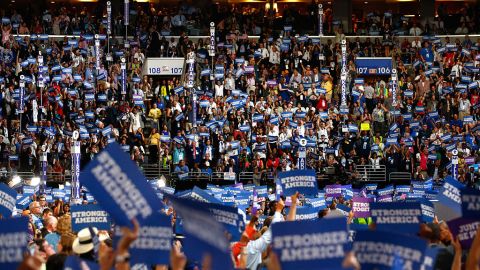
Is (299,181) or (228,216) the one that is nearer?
(228,216)

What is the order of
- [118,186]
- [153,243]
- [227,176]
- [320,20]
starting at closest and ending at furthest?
[118,186] < [153,243] < [227,176] < [320,20]

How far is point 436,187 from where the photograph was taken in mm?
34719

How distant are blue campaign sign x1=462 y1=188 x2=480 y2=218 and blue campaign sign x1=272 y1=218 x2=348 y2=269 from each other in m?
2.00

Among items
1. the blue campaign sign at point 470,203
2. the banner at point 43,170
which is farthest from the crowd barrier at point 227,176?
the blue campaign sign at point 470,203

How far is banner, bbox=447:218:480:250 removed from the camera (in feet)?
39.3

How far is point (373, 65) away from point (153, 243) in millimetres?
34285

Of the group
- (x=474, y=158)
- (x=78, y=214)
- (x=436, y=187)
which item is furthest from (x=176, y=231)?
(x=474, y=158)

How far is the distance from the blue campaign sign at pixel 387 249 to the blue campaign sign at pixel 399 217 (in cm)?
235

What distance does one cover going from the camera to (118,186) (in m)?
11.0

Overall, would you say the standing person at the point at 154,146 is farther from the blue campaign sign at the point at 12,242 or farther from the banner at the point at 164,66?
the blue campaign sign at the point at 12,242

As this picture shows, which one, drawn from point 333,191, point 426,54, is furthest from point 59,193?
point 426,54

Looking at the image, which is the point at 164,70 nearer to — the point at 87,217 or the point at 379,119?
the point at 379,119

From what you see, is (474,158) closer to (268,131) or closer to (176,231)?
(268,131)

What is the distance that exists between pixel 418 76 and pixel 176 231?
25106 millimetres
